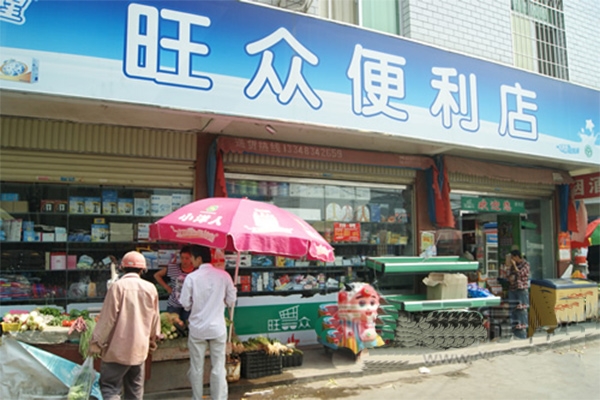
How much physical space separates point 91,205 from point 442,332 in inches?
243

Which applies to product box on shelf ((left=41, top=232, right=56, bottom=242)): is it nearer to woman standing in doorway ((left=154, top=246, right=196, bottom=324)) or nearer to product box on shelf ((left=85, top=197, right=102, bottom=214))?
product box on shelf ((left=85, top=197, right=102, bottom=214))

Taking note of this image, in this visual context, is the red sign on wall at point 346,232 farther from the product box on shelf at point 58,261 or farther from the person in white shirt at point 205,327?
the product box on shelf at point 58,261

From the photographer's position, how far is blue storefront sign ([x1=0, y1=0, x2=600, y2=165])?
16.1 ft

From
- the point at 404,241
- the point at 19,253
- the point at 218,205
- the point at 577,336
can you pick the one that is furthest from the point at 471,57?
the point at 19,253

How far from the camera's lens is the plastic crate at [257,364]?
605 centimetres

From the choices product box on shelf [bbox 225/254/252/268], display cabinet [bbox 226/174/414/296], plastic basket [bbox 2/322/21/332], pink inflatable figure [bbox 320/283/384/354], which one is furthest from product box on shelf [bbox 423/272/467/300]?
plastic basket [bbox 2/322/21/332]

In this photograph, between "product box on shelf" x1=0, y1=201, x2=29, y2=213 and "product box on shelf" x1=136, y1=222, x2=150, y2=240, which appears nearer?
"product box on shelf" x1=0, y1=201, x2=29, y2=213

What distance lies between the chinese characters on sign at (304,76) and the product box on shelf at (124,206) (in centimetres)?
239

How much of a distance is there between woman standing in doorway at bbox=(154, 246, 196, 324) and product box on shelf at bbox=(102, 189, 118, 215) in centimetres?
118

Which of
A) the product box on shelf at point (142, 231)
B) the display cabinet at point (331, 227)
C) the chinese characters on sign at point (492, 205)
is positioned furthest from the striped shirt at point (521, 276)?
the product box on shelf at point (142, 231)

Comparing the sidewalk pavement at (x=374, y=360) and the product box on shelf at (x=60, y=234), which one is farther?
the product box on shelf at (x=60, y=234)

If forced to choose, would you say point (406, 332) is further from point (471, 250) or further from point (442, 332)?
point (471, 250)

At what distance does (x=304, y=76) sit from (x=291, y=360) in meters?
4.12

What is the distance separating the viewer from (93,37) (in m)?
5.05
